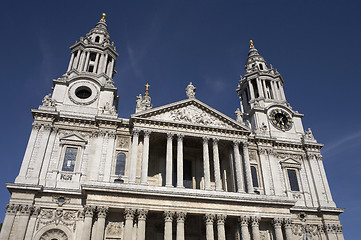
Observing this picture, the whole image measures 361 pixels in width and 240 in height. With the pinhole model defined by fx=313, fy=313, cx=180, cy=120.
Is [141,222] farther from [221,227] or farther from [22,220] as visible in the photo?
[22,220]

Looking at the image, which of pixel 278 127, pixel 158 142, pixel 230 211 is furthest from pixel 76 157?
pixel 278 127

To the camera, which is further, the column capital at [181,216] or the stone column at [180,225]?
the column capital at [181,216]

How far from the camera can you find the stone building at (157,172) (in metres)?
23.6

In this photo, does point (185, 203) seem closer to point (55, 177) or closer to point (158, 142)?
point (158, 142)

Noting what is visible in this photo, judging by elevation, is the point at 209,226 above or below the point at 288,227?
below

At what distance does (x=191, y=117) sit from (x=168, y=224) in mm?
11196

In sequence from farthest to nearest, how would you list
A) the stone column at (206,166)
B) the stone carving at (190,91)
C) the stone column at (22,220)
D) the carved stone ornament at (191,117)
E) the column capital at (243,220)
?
the stone carving at (190,91) < the carved stone ornament at (191,117) < the stone column at (206,166) < the column capital at (243,220) < the stone column at (22,220)

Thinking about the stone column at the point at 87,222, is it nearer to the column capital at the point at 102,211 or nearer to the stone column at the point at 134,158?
the column capital at the point at 102,211

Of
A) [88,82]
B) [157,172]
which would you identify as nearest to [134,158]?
[157,172]

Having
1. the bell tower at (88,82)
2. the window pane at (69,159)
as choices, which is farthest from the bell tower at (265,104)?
the window pane at (69,159)

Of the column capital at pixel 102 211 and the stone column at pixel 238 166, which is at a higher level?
the stone column at pixel 238 166

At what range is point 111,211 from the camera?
77.6 ft

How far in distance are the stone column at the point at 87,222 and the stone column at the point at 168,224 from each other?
5.37m

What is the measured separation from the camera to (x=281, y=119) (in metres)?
36.3
